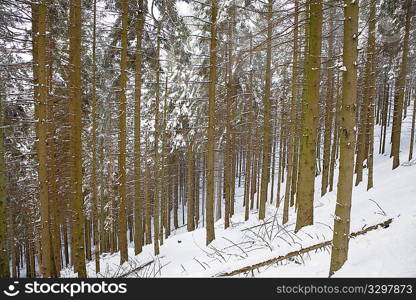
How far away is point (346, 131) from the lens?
13.8 feet

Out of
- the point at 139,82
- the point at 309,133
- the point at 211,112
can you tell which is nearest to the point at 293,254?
the point at 309,133

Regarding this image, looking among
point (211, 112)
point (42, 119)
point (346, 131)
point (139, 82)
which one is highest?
point (139, 82)

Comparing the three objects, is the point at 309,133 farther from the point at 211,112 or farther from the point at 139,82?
the point at 139,82

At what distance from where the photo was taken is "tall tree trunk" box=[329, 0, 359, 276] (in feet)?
13.4

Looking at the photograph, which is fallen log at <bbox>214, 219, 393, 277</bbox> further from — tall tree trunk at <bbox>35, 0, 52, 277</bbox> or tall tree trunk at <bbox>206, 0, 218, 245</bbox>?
tall tree trunk at <bbox>206, 0, 218, 245</bbox>

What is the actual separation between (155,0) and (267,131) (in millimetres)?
7564

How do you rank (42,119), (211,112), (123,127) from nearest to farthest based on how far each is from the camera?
1. (42,119)
2. (211,112)
3. (123,127)

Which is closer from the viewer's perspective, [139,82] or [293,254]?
[293,254]

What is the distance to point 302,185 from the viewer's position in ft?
26.5

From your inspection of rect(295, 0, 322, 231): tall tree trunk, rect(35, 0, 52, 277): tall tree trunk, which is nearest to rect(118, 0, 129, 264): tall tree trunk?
rect(35, 0, 52, 277): tall tree trunk

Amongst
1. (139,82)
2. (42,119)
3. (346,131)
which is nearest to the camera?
(346,131)

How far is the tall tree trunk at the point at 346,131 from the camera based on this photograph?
13.4 ft

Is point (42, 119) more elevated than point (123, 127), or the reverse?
point (42, 119)

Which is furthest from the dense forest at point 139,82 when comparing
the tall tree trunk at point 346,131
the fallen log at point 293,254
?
the fallen log at point 293,254
